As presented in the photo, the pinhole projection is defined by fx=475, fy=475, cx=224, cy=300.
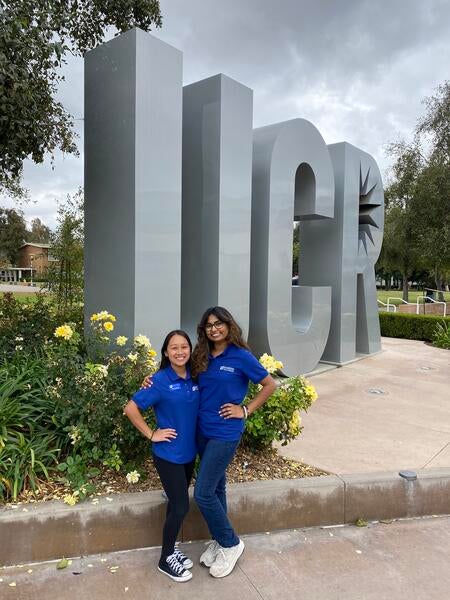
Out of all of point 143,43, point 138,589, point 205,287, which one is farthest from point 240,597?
point 143,43

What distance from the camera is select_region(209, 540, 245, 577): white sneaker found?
8.99 ft

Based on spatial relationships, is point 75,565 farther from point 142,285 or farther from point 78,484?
point 142,285

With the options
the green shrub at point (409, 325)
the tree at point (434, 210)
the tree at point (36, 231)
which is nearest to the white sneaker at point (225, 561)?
the green shrub at point (409, 325)

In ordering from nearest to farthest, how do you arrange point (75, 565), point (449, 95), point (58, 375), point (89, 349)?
1. point (75, 565)
2. point (58, 375)
3. point (89, 349)
4. point (449, 95)

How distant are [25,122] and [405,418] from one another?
5275mm

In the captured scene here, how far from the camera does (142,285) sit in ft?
15.7

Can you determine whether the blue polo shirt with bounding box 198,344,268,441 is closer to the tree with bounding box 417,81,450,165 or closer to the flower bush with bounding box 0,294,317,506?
the flower bush with bounding box 0,294,317,506

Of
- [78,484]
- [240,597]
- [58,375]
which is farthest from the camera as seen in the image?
[58,375]

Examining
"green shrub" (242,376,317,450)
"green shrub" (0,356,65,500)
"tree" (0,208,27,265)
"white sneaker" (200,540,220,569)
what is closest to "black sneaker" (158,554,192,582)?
"white sneaker" (200,540,220,569)

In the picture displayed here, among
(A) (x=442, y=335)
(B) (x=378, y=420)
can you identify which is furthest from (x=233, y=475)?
(A) (x=442, y=335)

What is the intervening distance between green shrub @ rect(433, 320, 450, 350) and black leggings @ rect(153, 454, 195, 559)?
10.6 metres

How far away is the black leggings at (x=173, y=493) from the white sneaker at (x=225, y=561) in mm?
286

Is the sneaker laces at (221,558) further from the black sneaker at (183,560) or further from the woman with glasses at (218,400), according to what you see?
the black sneaker at (183,560)

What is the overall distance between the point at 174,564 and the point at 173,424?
2.68ft
